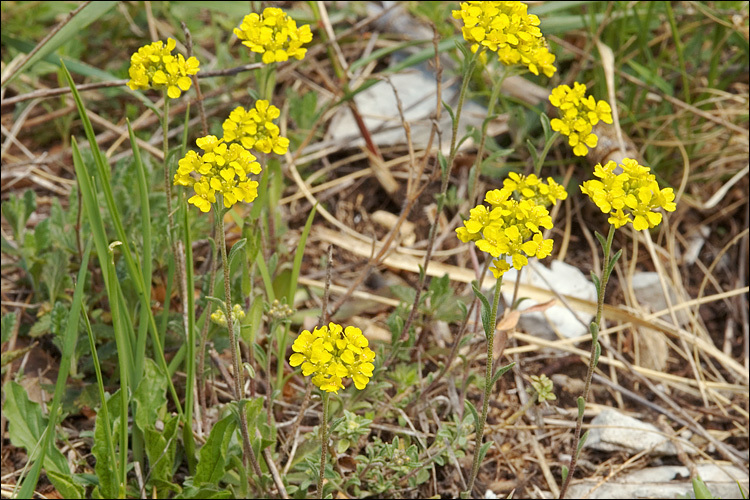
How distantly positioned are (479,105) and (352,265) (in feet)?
3.49

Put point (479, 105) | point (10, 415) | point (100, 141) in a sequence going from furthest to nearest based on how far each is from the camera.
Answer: point (479, 105) < point (100, 141) < point (10, 415)

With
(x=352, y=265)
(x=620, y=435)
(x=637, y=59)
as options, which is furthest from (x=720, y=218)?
(x=352, y=265)

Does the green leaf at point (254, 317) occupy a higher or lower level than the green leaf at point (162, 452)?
higher

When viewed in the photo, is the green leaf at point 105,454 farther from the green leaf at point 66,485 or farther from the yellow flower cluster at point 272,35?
the yellow flower cluster at point 272,35

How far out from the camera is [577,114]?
1932 mm

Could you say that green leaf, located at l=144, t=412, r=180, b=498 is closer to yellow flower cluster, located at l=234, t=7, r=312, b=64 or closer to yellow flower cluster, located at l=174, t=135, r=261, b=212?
yellow flower cluster, located at l=174, t=135, r=261, b=212

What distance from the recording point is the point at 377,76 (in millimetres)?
2902

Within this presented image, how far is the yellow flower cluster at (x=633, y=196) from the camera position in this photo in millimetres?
1594

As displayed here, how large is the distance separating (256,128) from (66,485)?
101cm

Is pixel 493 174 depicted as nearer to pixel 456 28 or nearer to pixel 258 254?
pixel 456 28

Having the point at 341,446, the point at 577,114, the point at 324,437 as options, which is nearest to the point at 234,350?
the point at 324,437

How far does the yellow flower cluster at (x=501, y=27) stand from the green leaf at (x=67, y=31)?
57.3 inches

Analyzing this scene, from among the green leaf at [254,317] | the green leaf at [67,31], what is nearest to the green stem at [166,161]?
the green leaf at [254,317]

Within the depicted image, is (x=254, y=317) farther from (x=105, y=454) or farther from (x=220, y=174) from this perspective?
(x=220, y=174)
